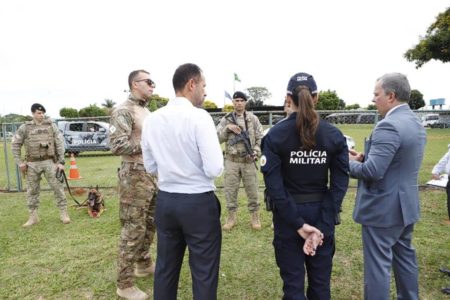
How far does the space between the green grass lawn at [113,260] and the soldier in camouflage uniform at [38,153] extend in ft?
1.58

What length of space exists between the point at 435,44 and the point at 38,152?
21859 millimetres

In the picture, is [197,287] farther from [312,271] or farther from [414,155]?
[414,155]

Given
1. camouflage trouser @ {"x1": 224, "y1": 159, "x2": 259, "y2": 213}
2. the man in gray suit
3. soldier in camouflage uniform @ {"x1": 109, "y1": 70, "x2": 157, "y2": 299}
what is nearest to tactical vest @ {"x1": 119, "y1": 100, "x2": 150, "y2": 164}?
soldier in camouflage uniform @ {"x1": 109, "y1": 70, "x2": 157, "y2": 299}

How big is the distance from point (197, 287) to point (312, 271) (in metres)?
0.81

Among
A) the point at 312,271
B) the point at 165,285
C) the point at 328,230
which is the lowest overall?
the point at 165,285

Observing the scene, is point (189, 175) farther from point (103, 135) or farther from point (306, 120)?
point (103, 135)

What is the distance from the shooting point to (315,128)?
1.98 metres

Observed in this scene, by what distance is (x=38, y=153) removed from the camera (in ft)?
17.5

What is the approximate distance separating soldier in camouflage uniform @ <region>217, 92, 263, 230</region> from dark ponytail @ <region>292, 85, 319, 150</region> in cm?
Answer: 289

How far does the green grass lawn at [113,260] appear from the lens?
325 centimetres

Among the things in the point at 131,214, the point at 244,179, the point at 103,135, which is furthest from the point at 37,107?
the point at 103,135

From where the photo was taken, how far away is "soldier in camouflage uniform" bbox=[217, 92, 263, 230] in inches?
193

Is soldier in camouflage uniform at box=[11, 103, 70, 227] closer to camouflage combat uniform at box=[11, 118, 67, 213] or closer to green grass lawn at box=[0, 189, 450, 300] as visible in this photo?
camouflage combat uniform at box=[11, 118, 67, 213]

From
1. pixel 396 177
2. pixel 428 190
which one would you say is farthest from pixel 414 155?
pixel 428 190
